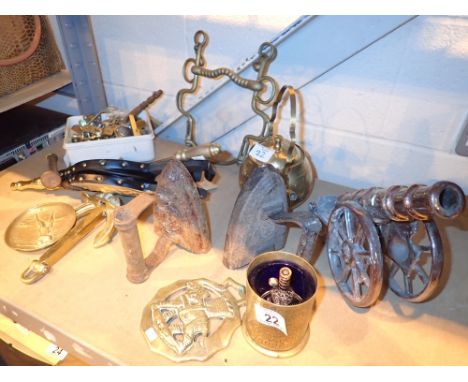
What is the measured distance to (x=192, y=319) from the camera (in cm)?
54

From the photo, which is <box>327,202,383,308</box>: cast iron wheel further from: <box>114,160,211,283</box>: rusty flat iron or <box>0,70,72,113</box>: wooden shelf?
<box>0,70,72,113</box>: wooden shelf

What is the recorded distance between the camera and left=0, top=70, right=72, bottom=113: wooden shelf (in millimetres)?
831

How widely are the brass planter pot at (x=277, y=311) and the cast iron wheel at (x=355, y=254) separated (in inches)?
2.9

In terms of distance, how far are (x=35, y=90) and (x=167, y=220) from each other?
535 mm

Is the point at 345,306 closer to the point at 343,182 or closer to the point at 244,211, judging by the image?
the point at 244,211

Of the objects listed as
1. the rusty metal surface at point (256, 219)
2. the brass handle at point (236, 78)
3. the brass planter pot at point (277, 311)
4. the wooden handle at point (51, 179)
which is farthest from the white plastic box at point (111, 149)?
the brass planter pot at point (277, 311)

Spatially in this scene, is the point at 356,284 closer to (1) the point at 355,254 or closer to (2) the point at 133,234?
(1) the point at 355,254

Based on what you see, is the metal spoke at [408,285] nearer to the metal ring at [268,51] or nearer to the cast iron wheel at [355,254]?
the cast iron wheel at [355,254]

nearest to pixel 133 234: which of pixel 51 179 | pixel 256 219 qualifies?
pixel 256 219

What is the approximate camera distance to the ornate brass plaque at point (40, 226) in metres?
0.65

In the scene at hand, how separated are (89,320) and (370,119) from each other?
0.63 m

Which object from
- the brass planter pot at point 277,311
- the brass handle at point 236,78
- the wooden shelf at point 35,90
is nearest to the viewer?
the brass planter pot at point 277,311

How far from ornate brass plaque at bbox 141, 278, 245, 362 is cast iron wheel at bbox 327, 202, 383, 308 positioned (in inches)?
6.2

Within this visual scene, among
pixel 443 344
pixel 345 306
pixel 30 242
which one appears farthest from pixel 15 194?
pixel 443 344
